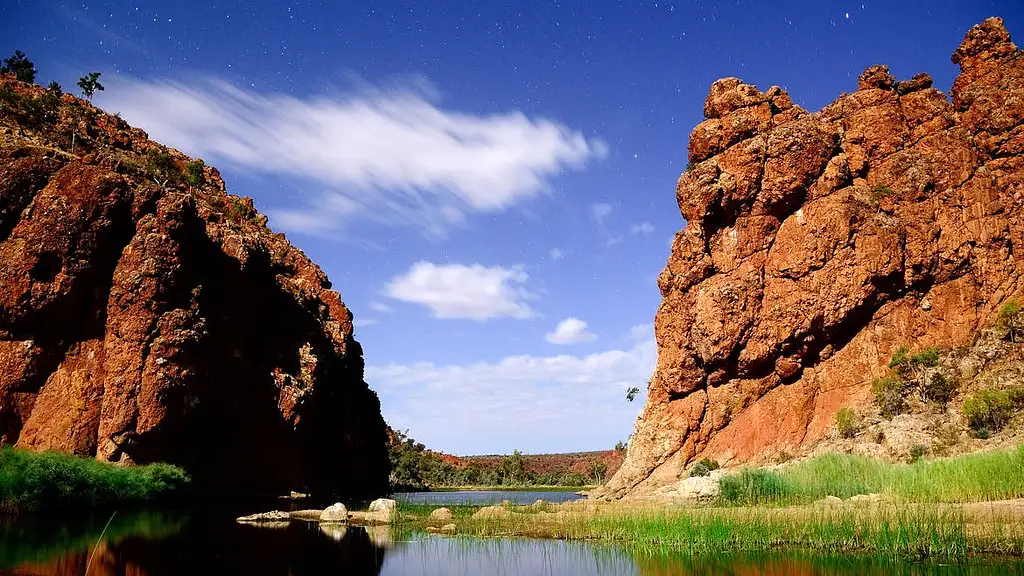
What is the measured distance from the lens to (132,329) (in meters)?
53.7

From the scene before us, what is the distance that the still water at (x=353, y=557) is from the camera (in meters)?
18.4

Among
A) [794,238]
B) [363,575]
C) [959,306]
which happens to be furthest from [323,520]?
[959,306]

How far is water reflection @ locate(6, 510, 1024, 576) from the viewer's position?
60.3 feet

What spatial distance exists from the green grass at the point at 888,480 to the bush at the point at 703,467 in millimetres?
10821

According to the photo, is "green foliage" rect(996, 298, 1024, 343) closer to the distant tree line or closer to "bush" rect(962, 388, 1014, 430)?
"bush" rect(962, 388, 1014, 430)

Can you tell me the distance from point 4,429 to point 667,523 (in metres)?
45.3

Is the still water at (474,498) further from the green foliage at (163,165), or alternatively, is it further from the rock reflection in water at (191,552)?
the green foliage at (163,165)

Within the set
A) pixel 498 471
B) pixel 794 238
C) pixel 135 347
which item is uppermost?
pixel 794 238

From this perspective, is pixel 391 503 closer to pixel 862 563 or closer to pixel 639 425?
pixel 862 563

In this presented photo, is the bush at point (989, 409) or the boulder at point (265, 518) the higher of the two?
the bush at point (989, 409)

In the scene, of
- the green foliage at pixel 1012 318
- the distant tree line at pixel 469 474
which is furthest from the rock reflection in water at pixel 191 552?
the distant tree line at pixel 469 474

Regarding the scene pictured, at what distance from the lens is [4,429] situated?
47.3m

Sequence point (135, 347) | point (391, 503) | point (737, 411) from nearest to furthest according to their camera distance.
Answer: point (391, 503)
point (135, 347)
point (737, 411)

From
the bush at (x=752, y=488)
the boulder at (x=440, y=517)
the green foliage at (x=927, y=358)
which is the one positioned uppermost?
the green foliage at (x=927, y=358)
